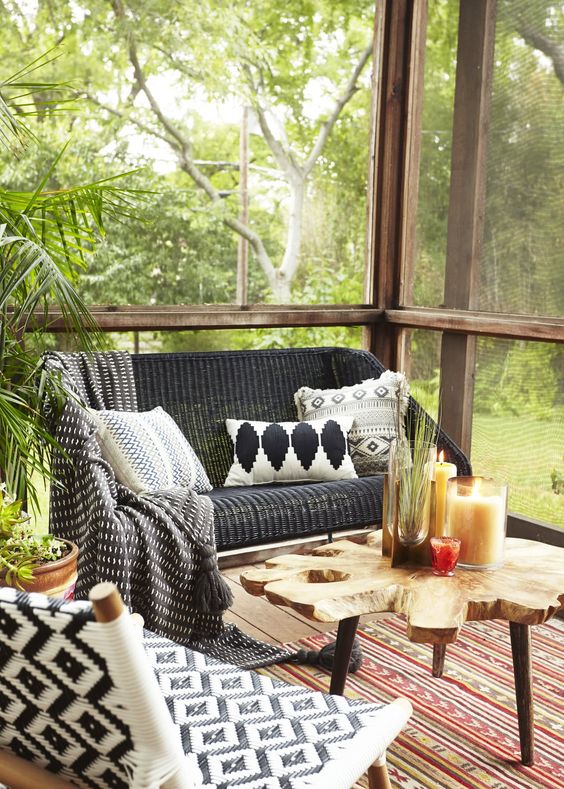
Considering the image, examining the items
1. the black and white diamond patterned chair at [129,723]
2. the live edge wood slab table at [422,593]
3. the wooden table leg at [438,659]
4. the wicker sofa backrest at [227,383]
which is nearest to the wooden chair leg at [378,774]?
the black and white diamond patterned chair at [129,723]

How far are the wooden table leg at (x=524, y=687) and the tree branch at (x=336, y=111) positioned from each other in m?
2.53

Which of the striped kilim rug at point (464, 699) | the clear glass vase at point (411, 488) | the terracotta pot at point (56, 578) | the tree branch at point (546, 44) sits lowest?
the striped kilim rug at point (464, 699)

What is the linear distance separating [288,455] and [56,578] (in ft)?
4.41

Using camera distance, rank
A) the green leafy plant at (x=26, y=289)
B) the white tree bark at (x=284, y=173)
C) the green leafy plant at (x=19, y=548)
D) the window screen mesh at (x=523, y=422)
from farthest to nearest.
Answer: the white tree bark at (x=284, y=173), the window screen mesh at (x=523, y=422), the green leafy plant at (x=26, y=289), the green leafy plant at (x=19, y=548)

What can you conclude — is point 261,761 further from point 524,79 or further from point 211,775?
point 524,79

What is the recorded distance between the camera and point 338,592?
6.31 feet

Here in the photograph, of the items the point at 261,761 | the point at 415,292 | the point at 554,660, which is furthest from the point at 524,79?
the point at 261,761

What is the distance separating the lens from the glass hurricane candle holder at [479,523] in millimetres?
2090

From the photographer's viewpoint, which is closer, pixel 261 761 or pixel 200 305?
pixel 261 761

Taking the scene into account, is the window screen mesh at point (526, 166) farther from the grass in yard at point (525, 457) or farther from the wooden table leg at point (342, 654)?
the wooden table leg at point (342, 654)

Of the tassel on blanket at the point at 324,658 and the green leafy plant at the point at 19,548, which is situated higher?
the green leafy plant at the point at 19,548

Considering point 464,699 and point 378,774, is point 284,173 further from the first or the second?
point 378,774

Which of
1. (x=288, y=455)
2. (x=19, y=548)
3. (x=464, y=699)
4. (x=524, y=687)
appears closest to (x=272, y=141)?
(x=288, y=455)

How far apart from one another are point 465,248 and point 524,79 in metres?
0.72
